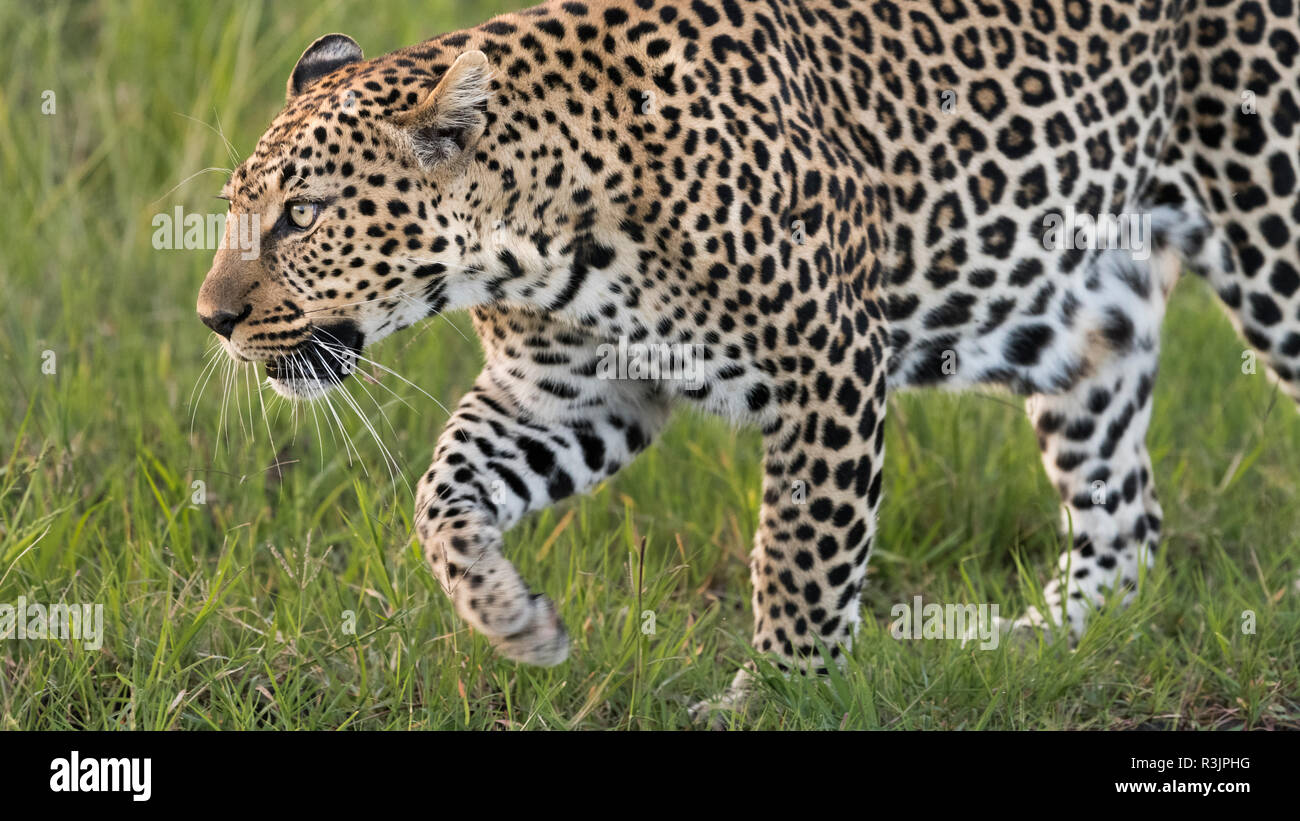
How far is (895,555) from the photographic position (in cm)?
695

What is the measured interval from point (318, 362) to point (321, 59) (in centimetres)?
114

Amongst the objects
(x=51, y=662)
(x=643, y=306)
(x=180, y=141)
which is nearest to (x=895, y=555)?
(x=643, y=306)

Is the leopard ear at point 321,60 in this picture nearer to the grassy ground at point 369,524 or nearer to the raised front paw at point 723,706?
the grassy ground at point 369,524

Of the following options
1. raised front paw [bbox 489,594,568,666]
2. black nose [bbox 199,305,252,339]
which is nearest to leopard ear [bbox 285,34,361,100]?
black nose [bbox 199,305,252,339]

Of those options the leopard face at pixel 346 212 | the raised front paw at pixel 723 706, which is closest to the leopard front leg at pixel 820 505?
the raised front paw at pixel 723 706

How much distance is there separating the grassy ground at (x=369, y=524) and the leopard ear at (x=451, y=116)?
103 cm

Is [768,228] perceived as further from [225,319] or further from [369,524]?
[225,319]

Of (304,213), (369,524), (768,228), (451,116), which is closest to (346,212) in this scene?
(304,213)

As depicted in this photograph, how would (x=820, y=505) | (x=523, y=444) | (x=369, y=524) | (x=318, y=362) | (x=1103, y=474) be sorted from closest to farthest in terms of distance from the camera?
(x=318, y=362) → (x=369, y=524) → (x=820, y=505) → (x=523, y=444) → (x=1103, y=474)

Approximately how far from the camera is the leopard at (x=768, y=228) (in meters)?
5.22

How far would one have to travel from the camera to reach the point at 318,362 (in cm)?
538
